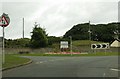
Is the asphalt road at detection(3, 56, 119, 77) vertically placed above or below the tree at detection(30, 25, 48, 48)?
below

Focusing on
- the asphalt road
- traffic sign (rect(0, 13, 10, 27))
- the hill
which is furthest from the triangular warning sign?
the hill

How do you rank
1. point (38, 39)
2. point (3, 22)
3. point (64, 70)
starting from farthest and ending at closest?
point (38, 39)
point (3, 22)
point (64, 70)

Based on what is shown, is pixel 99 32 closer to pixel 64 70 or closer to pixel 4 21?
pixel 4 21

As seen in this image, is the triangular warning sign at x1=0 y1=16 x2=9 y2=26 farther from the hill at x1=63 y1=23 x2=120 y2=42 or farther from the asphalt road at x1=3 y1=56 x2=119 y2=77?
the hill at x1=63 y1=23 x2=120 y2=42

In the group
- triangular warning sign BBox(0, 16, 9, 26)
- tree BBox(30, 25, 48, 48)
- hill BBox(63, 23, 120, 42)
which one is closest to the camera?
triangular warning sign BBox(0, 16, 9, 26)

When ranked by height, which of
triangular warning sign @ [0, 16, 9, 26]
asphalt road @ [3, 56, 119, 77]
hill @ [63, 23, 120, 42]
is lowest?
asphalt road @ [3, 56, 119, 77]

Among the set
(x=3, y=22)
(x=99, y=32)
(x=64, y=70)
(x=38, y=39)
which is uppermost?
(x=99, y=32)

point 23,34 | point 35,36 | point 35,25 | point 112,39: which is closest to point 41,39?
point 35,36

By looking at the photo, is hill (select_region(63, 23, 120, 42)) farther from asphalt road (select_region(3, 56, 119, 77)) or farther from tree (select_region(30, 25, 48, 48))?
asphalt road (select_region(3, 56, 119, 77))

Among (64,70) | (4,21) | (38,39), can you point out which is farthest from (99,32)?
(64,70)

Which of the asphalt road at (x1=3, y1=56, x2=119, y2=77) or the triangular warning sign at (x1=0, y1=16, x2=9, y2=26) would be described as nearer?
the asphalt road at (x1=3, y1=56, x2=119, y2=77)

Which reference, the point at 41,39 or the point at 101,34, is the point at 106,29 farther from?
the point at 41,39

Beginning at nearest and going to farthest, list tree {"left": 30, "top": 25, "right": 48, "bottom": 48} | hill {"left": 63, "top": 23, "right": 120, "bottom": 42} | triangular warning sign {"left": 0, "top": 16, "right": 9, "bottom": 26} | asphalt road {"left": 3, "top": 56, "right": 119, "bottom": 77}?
asphalt road {"left": 3, "top": 56, "right": 119, "bottom": 77} → triangular warning sign {"left": 0, "top": 16, "right": 9, "bottom": 26} → tree {"left": 30, "top": 25, "right": 48, "bottom": 48} → hill {"left": 63, "top": 23, "right": 120, "bottom": 42}

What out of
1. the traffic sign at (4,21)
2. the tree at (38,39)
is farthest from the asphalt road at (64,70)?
the tree at (38,39)
